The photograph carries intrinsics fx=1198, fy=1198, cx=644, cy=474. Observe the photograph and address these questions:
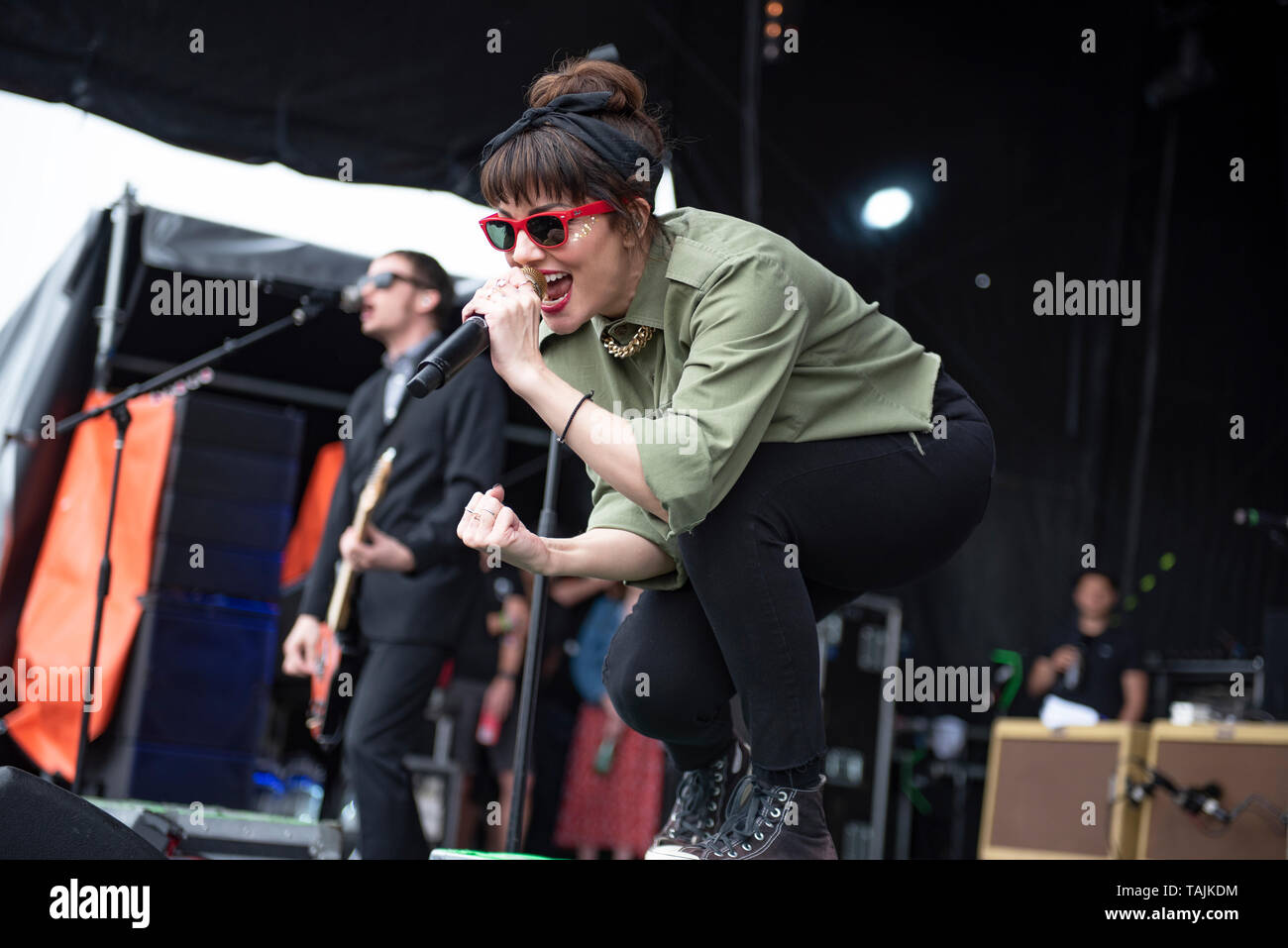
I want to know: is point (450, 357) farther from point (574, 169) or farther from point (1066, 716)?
point (1066, 716)

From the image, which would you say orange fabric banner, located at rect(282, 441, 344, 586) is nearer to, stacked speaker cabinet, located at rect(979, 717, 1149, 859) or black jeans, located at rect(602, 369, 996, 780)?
stacked speaker cabinet, located at rect(979, 717, 1149, 859)

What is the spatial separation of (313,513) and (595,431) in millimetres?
5149

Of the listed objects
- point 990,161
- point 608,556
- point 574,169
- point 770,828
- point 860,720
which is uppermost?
Result: point 990,161

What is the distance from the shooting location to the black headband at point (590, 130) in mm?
1800

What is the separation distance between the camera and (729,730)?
7.02 feet

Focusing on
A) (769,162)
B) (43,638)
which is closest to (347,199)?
(769,162)

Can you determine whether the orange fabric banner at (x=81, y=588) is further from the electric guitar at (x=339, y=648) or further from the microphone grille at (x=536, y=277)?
the microphone grille at (x=536, y=277)

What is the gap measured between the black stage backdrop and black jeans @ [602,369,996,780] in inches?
87.8

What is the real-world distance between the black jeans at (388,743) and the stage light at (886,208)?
2.83 metres

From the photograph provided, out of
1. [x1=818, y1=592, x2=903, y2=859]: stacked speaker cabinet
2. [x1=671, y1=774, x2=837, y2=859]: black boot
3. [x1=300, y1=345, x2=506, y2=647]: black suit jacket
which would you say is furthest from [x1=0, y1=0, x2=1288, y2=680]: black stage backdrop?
[x1=671, y1=774, x2=837, y2=859]: black boot

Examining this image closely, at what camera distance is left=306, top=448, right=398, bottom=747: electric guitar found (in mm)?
3379

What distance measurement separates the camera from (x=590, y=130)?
1813mm

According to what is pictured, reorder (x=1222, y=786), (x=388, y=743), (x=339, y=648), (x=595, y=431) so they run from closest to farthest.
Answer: (x=595, y=431)
(x=388, y=743)
(x=339, y=648)
(x=1222, y=786)

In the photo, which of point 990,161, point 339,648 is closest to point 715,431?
point 339,648
